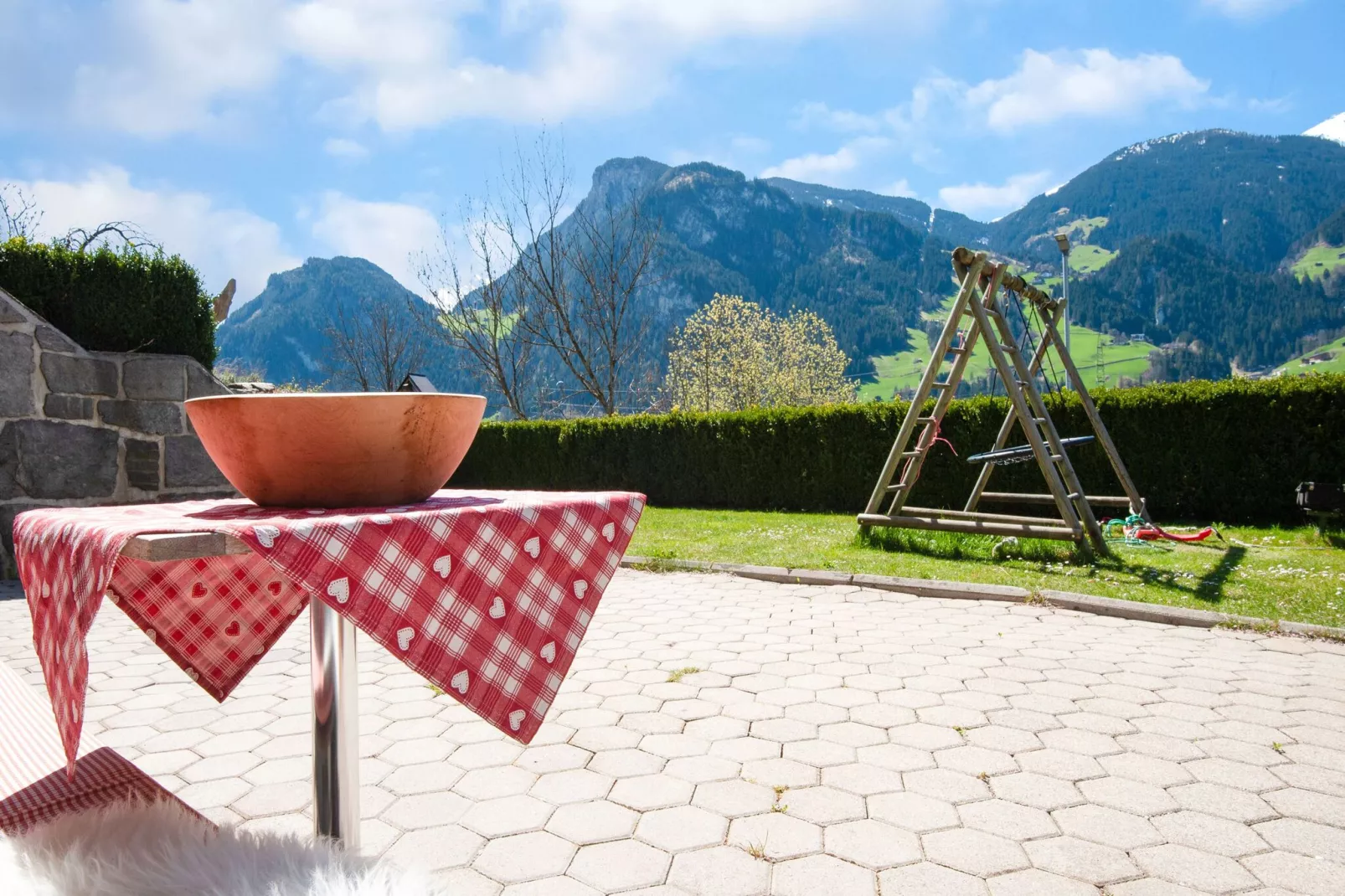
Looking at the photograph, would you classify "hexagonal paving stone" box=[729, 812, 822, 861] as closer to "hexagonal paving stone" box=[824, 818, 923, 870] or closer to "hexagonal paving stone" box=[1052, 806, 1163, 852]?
"hexagonal paving stone" box=[824, 818, 923, 870]

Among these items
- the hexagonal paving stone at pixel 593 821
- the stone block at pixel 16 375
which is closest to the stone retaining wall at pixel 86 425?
the stone block at pixel 16 375

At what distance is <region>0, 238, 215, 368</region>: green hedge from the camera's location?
21.7 feet

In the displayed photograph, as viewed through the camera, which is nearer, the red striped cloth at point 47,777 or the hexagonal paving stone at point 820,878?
the red striped cloth at point 47,777

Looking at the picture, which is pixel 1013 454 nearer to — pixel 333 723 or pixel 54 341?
pixel 333 723

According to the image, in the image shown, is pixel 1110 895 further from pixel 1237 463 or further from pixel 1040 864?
pixel 1237 463

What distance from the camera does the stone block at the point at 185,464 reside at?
22.9ft

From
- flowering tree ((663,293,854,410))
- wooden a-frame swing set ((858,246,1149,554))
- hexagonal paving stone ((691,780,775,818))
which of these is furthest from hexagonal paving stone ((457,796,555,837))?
flowering tree ((663,293,854,410))

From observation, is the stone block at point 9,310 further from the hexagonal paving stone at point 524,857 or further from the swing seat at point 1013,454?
the swing seat at point 1013,454

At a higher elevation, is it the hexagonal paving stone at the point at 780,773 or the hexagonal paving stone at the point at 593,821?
the hexagonal paving stone at the point at 593,821

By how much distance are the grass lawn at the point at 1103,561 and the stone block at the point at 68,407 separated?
4.92 meters

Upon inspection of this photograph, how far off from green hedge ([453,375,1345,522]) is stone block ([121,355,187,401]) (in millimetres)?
8146

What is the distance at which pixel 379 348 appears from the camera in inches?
1284

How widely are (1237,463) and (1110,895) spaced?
9.13 m

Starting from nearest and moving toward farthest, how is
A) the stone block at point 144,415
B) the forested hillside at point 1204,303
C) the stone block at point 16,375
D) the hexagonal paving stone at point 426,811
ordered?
the hexagonal paving stone at point 426,811
the stone block at point 16,375
the stone block at point 144,415
the forested hillside at point 1204,303
